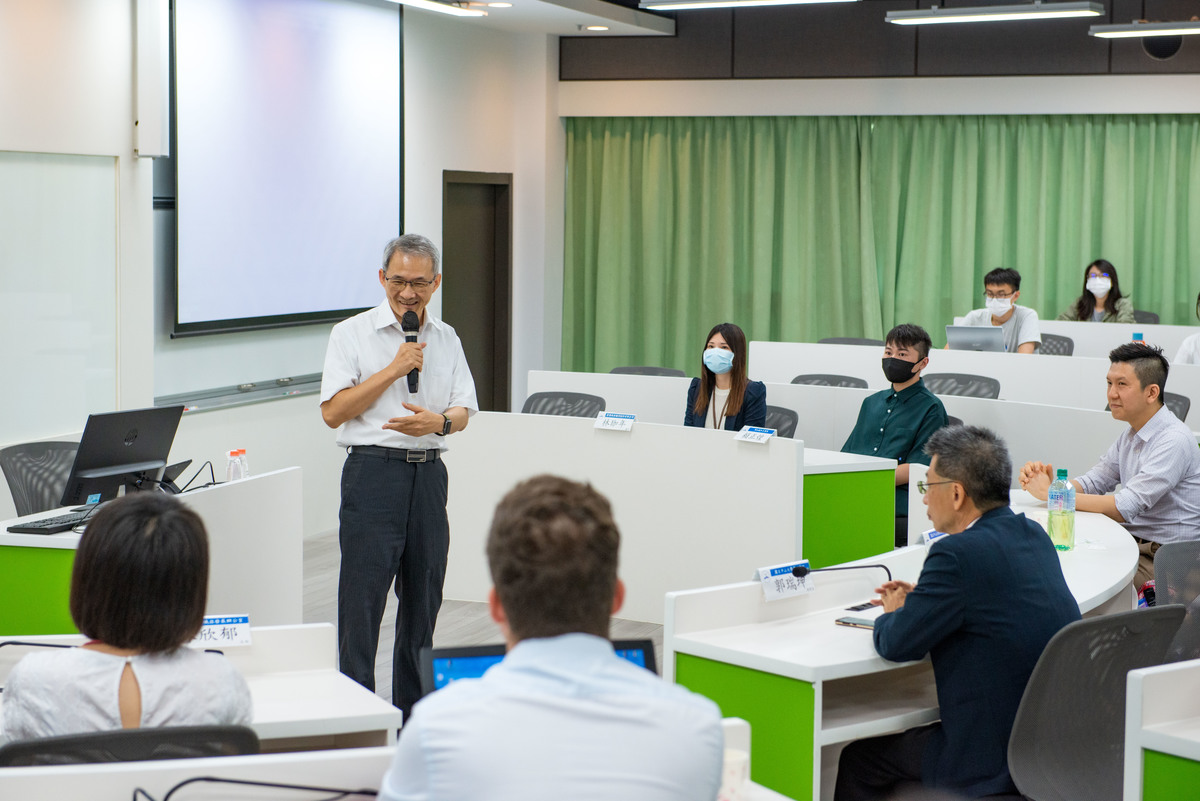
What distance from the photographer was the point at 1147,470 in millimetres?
4340

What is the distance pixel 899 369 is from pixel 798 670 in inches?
115

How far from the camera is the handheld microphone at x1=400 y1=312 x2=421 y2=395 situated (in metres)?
3.72

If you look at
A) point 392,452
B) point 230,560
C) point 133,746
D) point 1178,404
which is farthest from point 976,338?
point 133,746

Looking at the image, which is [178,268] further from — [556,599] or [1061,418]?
[556,599]

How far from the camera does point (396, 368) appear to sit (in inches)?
143

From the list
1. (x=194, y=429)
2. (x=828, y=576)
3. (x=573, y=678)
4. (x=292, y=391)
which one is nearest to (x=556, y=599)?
(x=573, y=678)

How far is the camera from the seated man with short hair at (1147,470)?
432 centimetres

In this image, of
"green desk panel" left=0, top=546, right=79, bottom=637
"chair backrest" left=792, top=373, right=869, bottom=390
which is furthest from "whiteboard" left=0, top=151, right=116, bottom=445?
"chair backrest" left=792, top=373, right=869, bottom=390

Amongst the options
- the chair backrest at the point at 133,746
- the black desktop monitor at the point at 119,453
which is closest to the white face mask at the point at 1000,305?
the black desktop monitor at the point at 119,453

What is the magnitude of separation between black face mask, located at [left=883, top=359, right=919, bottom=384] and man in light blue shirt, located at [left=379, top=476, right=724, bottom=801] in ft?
13.9

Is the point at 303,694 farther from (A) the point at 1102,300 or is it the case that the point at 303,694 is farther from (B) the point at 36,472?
(A) the point at 1102,300

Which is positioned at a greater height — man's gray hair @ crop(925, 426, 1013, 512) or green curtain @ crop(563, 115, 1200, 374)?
green curtain @ crop(563, 115, 1200, 374)

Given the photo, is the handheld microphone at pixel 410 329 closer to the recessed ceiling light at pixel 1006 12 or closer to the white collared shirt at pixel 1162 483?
the white collared shirt at pixel 1162 483

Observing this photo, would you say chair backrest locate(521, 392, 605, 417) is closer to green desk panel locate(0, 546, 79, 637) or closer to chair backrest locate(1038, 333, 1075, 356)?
green desk panel locate(0, 546, 79, 637)
